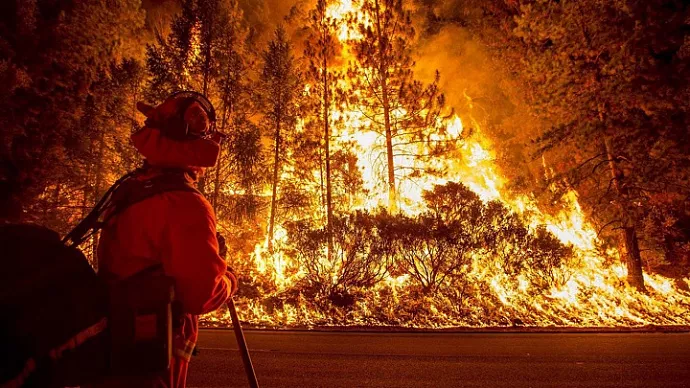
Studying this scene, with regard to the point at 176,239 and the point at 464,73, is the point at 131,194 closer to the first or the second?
the point at 176,239

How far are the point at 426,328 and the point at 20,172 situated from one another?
12836 mm

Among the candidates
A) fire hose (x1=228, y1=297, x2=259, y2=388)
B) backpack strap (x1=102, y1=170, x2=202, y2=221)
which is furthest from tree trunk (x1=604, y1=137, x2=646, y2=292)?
backpack strap (x1=102, y1=170, x2=202, y2=221)

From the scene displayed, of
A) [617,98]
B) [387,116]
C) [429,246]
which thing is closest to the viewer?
[429,246]

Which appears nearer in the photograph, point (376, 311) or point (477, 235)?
point (376, 311)

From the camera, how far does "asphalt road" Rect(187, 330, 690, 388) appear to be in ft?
15.7

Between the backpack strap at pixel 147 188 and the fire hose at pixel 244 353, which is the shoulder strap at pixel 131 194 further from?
the fire hose at pixel 244 353

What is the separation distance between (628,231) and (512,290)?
4.91 m

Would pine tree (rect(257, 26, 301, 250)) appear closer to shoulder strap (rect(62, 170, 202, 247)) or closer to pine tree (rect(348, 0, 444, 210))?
pine tree (rect(348, 0, 444, 210))

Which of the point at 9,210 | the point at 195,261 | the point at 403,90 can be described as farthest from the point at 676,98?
the point at 9,210

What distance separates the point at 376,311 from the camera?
9.95m

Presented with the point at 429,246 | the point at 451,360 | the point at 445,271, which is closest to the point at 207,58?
the point at 429,246

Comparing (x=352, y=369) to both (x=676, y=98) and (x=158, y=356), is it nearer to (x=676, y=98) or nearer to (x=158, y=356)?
(x=158, y=356)

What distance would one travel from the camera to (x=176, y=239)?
162cm

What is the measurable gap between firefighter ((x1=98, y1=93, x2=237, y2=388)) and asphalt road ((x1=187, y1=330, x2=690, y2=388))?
3440 millimetres
